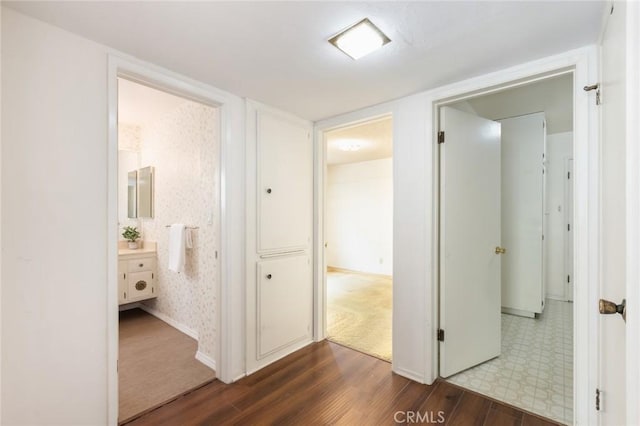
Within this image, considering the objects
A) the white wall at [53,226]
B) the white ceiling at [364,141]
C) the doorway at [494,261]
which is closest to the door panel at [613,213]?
the doorway at [494,261]

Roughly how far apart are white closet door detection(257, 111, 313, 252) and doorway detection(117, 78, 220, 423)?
0.38 metres

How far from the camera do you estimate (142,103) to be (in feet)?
9.59

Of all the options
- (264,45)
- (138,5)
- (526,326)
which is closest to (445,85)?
(264,45)

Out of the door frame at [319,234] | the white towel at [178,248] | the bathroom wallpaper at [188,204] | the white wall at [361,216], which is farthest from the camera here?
the white wall at [361,216]

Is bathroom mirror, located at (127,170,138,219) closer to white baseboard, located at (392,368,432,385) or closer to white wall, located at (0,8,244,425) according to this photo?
white wall, located at (0,8,244,425)

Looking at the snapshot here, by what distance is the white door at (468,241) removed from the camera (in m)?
2.15

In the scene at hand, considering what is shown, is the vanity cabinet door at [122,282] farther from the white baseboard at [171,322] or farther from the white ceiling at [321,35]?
the white ceiling at [321,35]

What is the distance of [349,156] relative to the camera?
554 centimetres

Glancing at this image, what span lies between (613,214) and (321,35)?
155 cm

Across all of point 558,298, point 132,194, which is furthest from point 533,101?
point 132,194

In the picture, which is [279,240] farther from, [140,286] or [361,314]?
[140,286]

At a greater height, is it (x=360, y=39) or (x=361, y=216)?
(x=360, y=39)

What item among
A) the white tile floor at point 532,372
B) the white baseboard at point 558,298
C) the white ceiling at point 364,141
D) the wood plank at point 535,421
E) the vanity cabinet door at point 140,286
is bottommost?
the wood plank at point 535,421

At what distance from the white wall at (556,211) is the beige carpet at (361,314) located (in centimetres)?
236
